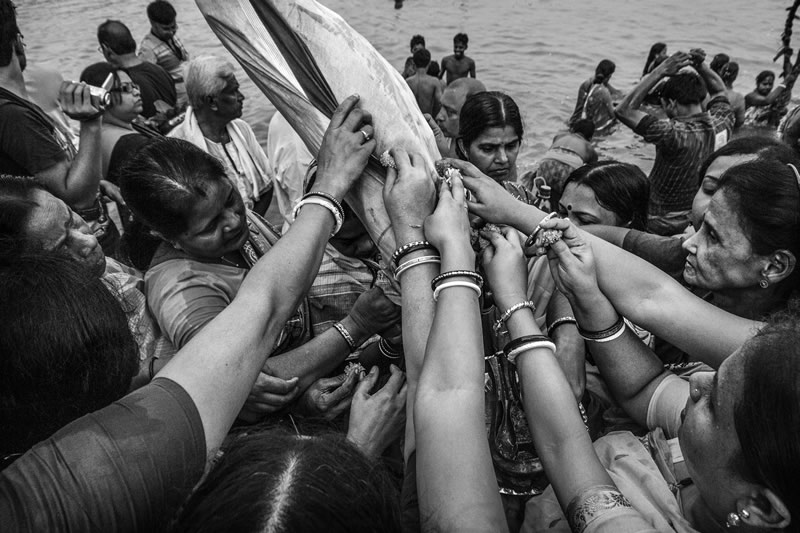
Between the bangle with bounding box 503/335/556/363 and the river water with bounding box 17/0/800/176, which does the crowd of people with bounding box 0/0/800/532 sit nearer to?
the bangle with bounding box 503/335/556/363

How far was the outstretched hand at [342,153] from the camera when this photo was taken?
156 cm

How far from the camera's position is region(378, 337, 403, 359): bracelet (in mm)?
1985

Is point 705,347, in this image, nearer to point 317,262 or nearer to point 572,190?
point 317,262

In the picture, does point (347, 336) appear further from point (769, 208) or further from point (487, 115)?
point (487, 115)

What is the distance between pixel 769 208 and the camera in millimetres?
1717

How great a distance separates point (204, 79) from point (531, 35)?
12.8 metres

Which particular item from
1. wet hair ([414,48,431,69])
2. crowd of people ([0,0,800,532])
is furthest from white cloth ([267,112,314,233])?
wet hair ([414,48,431,69])

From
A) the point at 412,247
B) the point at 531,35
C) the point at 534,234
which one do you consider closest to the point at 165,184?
the point at 412,247

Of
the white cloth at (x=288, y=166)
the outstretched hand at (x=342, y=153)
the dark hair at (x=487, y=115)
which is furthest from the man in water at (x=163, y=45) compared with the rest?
the outstretched hand at (x=342, y=153)

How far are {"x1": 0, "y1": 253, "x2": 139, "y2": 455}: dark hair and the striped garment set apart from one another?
4395 millimetres

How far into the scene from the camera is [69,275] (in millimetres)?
1284

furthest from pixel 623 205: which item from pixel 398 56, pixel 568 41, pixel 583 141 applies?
pixel 568 41

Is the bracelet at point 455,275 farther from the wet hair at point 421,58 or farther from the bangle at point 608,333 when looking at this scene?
the wet hair at point 421,58

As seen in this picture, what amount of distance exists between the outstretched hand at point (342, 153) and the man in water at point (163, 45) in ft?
17.1
